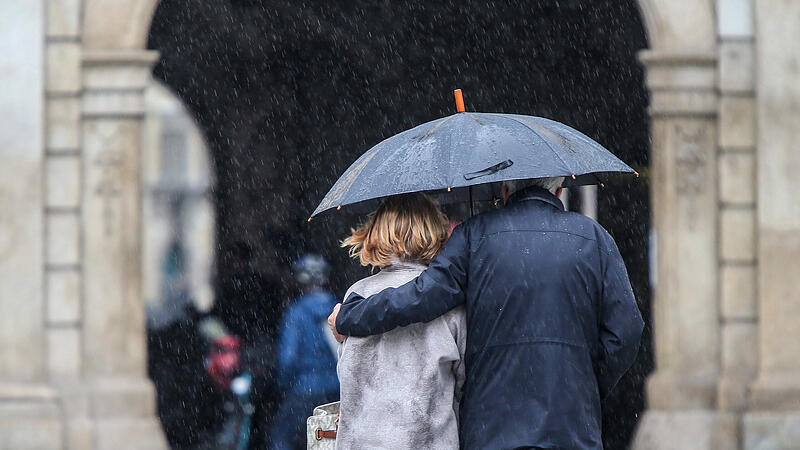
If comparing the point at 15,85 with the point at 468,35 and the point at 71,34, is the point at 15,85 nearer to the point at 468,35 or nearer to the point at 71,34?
the point at 71,34

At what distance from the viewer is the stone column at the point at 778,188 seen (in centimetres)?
727

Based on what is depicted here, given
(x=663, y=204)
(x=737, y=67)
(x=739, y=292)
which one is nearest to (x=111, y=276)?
(x=663, y=204)

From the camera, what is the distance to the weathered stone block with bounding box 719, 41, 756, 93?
739cm

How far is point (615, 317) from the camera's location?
3.10m

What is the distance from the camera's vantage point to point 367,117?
464 inches

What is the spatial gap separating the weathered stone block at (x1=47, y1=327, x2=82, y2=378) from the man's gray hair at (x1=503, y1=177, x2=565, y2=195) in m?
4.71

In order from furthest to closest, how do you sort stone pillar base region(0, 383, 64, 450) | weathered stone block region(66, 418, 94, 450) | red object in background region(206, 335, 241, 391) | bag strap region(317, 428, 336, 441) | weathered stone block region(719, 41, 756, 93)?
red object in background region(206, 335, 241, 391), weathered stone block region(719, 41, 756, 93), weathered stone block region(66, 418, 94, 450), stone pillar base region(0, 383, 64, 450), bag strap region(317, 428, 336, 441)

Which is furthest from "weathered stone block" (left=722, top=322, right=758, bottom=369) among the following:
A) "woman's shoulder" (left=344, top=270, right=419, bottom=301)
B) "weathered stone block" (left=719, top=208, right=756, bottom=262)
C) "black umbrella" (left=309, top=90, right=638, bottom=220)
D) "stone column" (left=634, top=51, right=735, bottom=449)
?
"woman's shoulder" (left=344, top=270, right=419, bottom=301)

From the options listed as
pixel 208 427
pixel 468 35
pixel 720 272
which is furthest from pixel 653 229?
pixel 208 427

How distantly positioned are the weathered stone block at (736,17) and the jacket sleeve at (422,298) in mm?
4854

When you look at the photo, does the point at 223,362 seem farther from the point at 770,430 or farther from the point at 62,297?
the point at 770,430

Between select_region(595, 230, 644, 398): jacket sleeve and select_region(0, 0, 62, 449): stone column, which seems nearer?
select_region(595, 230, 644, 398): jacket sleeve

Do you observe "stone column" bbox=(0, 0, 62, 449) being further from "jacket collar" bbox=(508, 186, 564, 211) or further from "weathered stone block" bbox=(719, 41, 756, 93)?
"jacket collar" bbox=(508, 186, 564, 211)

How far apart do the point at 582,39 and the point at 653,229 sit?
3.03 m
